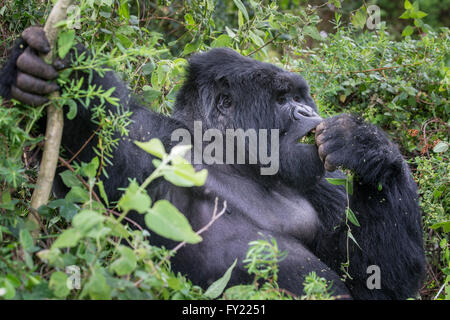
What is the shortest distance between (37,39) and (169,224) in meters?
1.02

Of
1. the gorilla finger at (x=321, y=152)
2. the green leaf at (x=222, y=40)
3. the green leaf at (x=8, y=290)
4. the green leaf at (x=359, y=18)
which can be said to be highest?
the green leaf at (x=359, y=18)

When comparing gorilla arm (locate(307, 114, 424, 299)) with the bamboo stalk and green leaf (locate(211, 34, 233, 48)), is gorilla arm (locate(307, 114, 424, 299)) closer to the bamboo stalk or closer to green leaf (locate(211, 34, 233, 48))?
green leaf (locate(211, 34, 233, 48))

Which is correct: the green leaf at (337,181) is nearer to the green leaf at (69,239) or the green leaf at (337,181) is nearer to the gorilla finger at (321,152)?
the gorilla finger at (321,152)

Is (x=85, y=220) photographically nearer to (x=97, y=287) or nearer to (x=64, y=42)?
(x=97, y=287)

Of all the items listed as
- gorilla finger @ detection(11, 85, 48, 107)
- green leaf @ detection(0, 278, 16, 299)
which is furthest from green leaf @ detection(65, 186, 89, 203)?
green leaf @ detection(0, 278, 16, 299)

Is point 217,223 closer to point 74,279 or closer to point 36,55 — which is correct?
point 74,279

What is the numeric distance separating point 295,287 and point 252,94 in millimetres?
1108

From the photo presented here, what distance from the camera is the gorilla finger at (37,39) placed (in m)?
2.28

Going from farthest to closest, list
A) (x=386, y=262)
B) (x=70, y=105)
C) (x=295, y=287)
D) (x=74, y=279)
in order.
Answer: (x=386, y=262) < (x=295, y=287) < (x=70, y=105) < (x=74, y=279)

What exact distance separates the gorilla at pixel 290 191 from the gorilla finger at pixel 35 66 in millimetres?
629

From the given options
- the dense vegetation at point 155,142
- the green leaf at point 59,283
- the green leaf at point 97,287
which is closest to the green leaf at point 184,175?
the dense vegetation at point 155,142

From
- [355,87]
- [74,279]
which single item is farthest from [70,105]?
[355,87]

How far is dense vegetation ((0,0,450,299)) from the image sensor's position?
2.02 m

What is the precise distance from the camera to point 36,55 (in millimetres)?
2332
